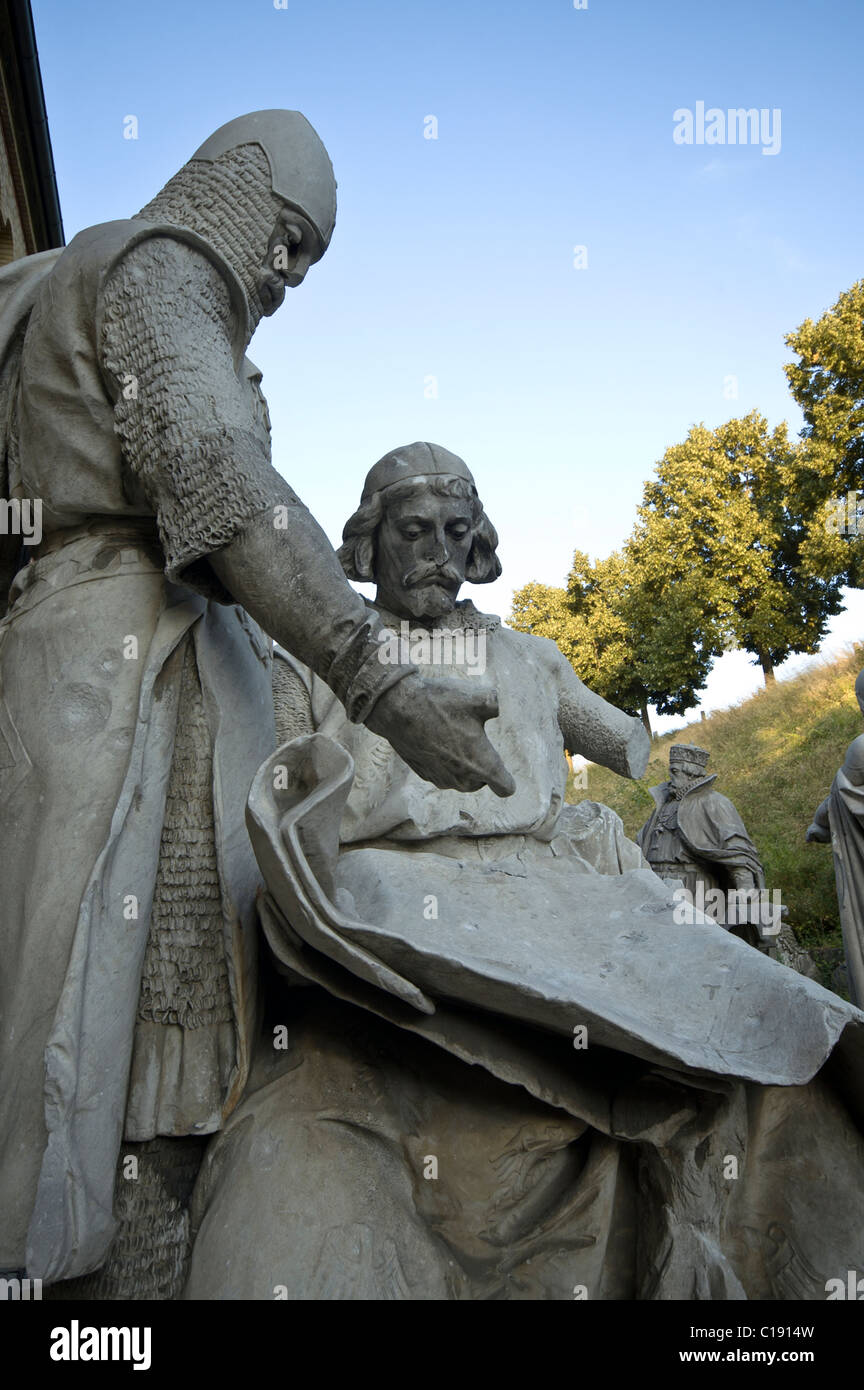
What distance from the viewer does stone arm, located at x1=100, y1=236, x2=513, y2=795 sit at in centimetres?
183

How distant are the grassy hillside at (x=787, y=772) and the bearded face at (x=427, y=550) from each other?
15.1m

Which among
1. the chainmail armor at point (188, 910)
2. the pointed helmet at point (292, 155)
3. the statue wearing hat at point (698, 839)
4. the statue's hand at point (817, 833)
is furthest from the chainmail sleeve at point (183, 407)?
the statue wearing hat at point (698, 839)

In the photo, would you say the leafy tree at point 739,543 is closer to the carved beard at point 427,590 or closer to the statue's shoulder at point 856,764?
the statue's shoulder at point 856,764

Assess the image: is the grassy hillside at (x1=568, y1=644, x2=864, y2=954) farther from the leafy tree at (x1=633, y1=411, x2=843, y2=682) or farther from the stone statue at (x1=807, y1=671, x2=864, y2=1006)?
the stone statue at (x1=807, y1=671, x2=864, y2=1006)

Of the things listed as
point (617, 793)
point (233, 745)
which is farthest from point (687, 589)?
point (233, 745)

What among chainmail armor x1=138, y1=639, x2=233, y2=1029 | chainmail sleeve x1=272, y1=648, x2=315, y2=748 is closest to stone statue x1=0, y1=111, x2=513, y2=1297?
chainmail armor x1=138, y1=639, x2=233, y2=1029

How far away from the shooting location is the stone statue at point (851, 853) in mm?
11266

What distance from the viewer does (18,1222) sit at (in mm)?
1742

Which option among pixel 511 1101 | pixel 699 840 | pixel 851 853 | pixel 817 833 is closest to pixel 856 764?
pixel 851 853

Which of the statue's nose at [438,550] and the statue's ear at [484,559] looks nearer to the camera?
the statue's nose at [438,550]

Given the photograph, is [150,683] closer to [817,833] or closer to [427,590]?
[427,590]

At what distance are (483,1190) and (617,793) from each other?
82.1ft

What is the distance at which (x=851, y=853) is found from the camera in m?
11.6

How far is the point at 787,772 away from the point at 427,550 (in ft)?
72.5
